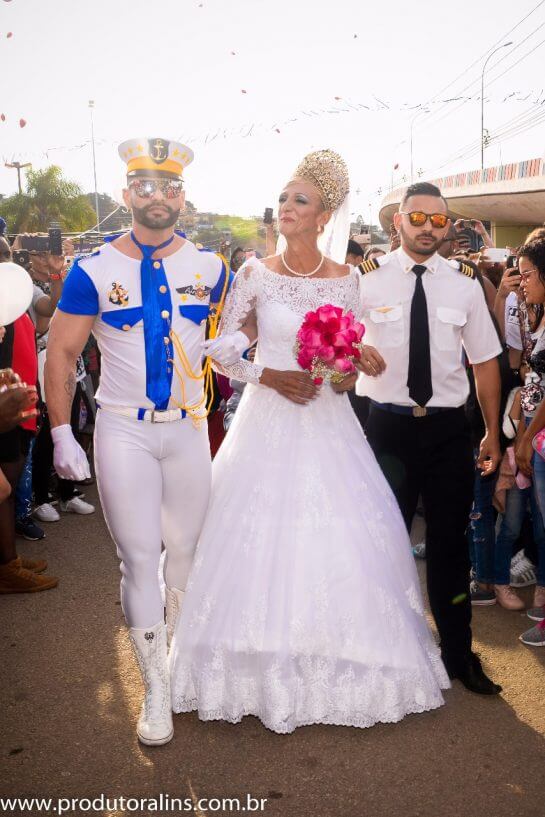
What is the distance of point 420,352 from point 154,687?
2234mm

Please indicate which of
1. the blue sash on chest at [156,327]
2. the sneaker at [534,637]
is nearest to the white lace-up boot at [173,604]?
the blue sash on chest at [156,327]

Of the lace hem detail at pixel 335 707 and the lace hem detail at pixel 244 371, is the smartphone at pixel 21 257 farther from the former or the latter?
the lace hem detail at pixel 335 707

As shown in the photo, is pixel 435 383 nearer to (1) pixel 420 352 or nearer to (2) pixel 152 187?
(1) pixel 420 352

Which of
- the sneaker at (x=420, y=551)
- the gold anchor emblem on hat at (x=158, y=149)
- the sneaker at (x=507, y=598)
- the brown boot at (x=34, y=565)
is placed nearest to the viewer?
the gold anchor emblem on hat at (x=158, y=149)

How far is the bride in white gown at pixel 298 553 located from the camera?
3.64m

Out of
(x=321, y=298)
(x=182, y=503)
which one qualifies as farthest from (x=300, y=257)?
(x=182, y=503)

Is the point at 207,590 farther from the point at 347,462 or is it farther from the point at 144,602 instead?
the point at 347,462

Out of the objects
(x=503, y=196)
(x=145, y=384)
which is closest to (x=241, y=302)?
(x=145, y=384)

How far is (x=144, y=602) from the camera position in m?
3.69

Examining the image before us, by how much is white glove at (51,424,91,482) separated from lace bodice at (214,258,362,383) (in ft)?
2.96

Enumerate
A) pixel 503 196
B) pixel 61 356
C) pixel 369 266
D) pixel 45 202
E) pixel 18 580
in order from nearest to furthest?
pixel 61 356
pixel 369 266
pixel 18 580
pixel 503 196
pixel 45 202

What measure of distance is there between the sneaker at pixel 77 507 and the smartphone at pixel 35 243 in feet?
8.89

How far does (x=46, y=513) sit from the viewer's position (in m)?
7.30

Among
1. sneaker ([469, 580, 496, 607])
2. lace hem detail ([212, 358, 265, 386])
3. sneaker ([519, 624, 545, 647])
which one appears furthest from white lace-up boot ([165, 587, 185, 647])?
sneaker ([469, 580, 496, 607])
